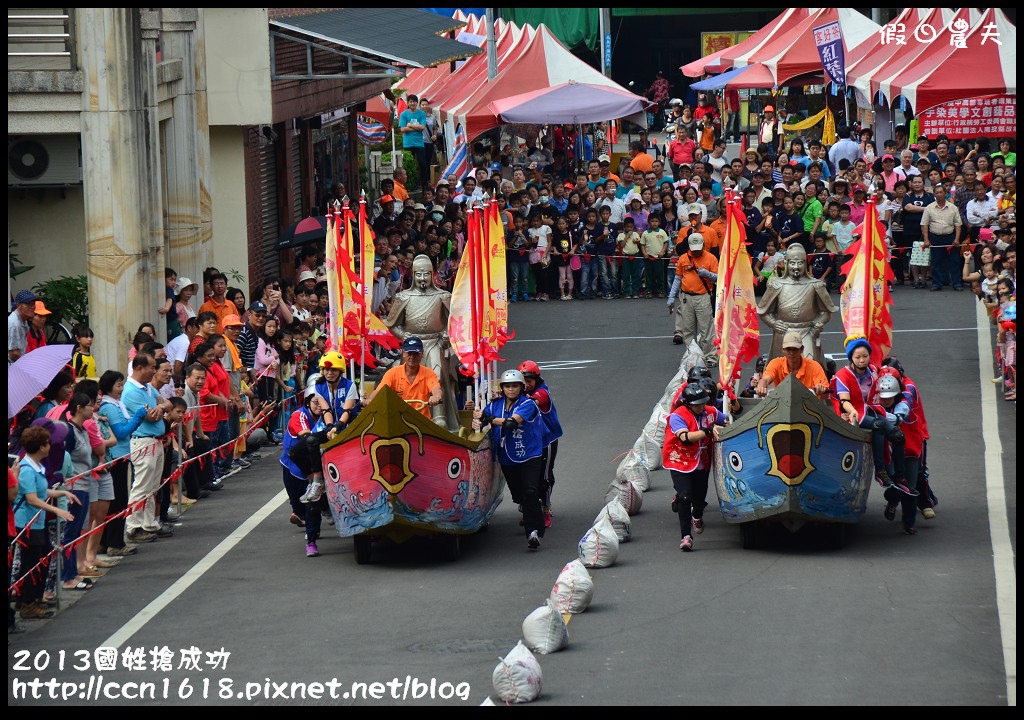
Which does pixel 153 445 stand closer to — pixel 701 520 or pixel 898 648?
pixel 701 520

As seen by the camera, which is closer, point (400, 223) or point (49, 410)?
point (49, 410)

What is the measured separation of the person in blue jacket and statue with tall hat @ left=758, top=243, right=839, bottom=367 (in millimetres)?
4301

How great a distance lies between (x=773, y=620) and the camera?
12.1 metres

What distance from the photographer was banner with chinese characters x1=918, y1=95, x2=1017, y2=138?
98.8 feet

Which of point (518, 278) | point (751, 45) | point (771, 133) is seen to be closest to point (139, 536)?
point (518, 278)

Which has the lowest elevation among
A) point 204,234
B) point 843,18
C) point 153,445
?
point 153,445

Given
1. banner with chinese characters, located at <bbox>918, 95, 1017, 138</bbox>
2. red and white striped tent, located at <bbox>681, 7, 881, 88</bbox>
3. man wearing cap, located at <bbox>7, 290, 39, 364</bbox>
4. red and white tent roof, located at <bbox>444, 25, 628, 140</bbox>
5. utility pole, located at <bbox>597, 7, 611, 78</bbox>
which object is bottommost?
man wearing cap, located at <bbox>7, 290, 39, 364</bbox>

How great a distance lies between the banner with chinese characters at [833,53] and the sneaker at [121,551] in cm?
2253

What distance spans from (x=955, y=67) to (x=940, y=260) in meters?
5.49

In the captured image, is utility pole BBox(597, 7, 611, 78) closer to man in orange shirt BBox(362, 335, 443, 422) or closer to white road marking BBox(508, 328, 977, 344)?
white road marking BBox(508, 328, 977, 344)

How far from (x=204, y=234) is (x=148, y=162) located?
10.5ft

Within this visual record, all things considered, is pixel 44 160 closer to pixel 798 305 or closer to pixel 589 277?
A: pixel 798 305

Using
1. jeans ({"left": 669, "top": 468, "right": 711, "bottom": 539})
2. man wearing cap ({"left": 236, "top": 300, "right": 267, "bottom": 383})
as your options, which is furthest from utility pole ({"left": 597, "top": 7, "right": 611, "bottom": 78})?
jeans ({"left": 669, "top": 468, "right": 711, "bottom": 539})

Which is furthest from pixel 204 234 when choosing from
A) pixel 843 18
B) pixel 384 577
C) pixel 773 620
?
pixel 843 18
